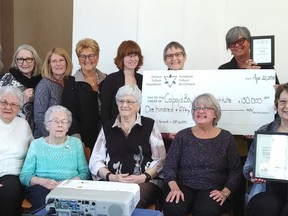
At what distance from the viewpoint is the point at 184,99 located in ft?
9.44

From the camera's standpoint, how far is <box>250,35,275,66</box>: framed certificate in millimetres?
2633

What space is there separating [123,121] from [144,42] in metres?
1.69

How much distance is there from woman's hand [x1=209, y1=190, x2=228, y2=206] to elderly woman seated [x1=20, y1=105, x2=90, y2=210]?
0.92m

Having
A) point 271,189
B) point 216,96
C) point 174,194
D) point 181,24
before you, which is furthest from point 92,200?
point 181,24

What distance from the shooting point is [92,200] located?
64.7 inches

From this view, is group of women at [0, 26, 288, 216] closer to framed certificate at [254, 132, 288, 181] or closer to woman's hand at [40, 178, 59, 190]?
woman's hand at [40, 178, 59, 190]

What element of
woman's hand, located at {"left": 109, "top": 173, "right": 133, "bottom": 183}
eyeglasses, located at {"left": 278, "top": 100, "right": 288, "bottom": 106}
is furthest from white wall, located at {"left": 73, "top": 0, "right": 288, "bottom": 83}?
woman's hand, located at {"left": 109, "top": 173, "right": 133, "bottom": 183}

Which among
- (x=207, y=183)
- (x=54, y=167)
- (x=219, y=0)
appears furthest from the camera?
(x=219, y=0)

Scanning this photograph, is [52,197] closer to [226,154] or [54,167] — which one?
[54,167]

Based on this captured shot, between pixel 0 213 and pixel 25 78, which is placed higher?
A: pixel 25 78

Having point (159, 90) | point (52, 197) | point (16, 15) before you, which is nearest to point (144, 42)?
point (159, 90)

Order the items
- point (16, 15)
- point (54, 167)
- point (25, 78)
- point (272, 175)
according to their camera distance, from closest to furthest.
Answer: point (272, 175)
point (54, 167)
point (25, 78)
point (16, 15)

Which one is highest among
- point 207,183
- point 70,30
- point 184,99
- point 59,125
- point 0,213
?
point 70,30

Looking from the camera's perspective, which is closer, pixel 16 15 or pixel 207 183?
pixel 207 183
